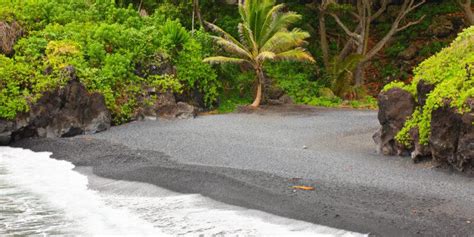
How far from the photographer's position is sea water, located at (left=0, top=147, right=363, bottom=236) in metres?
6.79

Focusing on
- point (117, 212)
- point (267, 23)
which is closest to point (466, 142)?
point (117, 212)

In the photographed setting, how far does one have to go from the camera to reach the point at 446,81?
32.0ft

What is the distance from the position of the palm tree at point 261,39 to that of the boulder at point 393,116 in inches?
297

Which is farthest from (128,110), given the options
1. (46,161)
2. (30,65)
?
(46,161)

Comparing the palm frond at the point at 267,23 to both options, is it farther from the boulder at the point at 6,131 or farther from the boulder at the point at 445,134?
the boulder at the point at 445,134

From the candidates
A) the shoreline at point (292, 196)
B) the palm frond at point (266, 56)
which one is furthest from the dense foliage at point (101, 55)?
Result: the shoreline at point (292, 196)

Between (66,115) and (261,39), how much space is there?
23.5ft

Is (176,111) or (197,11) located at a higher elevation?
(197,11)

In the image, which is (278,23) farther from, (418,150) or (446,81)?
(418,150)

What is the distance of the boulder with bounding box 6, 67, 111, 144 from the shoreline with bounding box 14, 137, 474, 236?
3320mm

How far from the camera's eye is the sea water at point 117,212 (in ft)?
22.3

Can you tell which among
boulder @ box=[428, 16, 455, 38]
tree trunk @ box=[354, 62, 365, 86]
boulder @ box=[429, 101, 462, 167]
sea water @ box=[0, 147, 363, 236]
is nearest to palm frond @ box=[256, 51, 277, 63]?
tree trunk @ box=[354, 62, 365, 86]

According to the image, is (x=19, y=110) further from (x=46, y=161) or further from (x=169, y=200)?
(x=169, y=200)

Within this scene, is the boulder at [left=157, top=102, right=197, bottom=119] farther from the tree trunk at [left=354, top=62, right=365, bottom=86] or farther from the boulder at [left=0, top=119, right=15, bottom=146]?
the tree trunk at [left=354, top=62, right=365, bottom=86]
